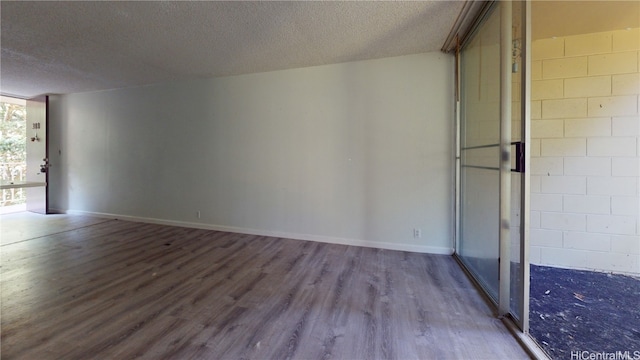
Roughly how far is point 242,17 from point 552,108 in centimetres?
352

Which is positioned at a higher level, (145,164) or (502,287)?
(145,164)

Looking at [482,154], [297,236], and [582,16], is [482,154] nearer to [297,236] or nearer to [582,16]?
[582,16]

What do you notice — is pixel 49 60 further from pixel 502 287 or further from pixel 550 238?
pixel 550 238

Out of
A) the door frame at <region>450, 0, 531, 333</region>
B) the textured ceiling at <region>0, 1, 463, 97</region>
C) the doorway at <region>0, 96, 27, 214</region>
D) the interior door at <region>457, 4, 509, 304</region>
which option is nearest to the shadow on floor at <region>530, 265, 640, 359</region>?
the door frame at <region>450, 0, 531, 333</region>

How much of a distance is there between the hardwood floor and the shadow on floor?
0.33 metres

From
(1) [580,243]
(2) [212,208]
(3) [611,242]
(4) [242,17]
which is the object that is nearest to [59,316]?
(2) [212,208]

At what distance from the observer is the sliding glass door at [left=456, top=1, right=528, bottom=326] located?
178 centimetres

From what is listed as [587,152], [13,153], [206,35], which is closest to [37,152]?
[13,153]

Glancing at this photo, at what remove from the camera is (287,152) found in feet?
13.0

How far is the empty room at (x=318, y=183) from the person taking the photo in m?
1.78

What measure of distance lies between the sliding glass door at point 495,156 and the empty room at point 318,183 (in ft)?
0.08

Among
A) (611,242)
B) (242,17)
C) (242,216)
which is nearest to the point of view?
(242,17)

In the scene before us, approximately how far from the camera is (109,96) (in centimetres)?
510

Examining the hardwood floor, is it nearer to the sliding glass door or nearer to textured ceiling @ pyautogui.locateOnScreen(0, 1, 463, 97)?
the sliding glass door
